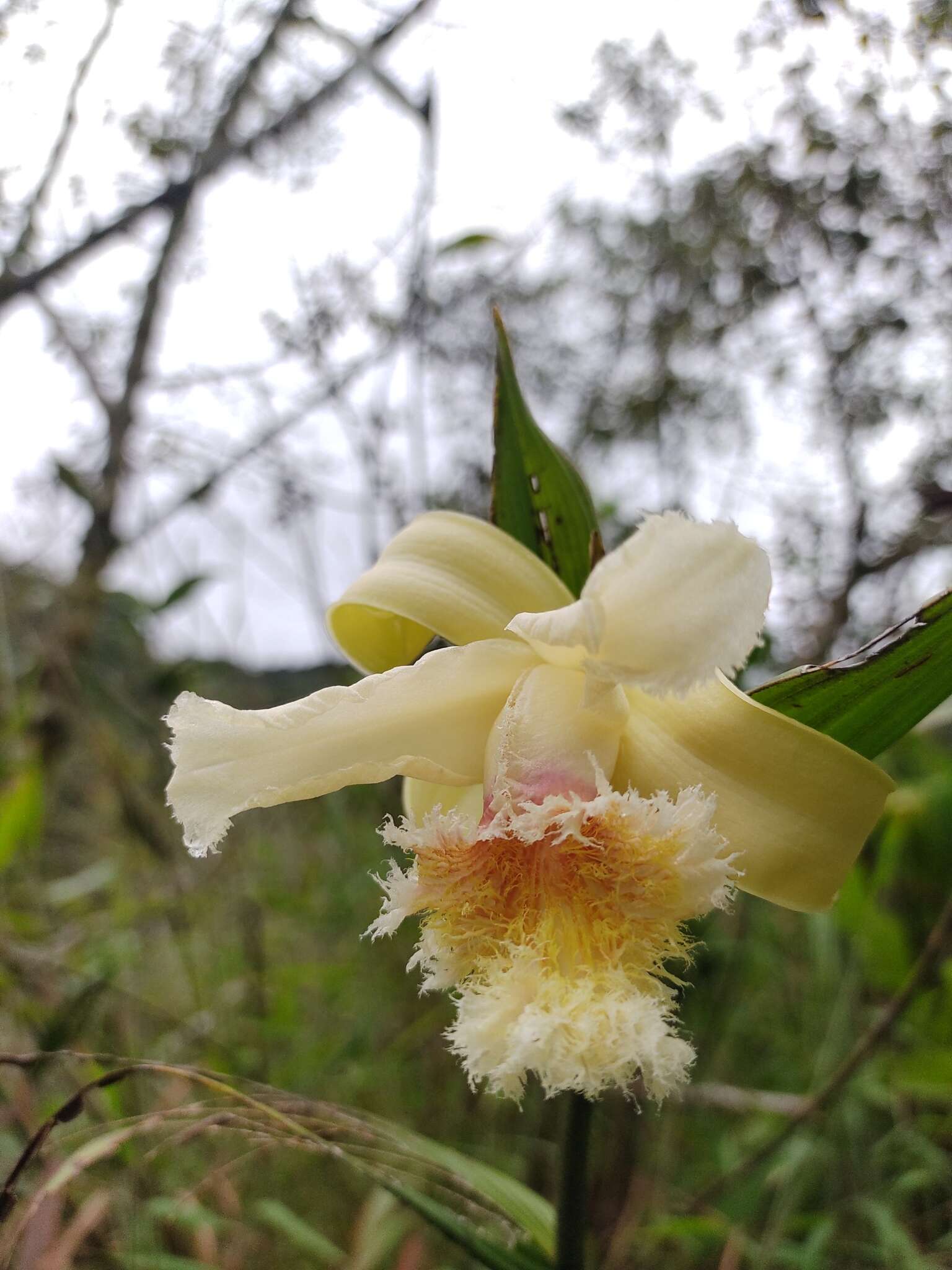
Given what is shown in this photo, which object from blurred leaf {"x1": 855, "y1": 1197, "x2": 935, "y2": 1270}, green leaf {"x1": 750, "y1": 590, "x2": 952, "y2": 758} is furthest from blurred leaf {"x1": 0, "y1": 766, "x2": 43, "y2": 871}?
blurred leaf {"x1": 855, "y1": 1197, "x2": 935, "y2": 1270}

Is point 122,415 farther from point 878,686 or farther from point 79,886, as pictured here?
point 878,686

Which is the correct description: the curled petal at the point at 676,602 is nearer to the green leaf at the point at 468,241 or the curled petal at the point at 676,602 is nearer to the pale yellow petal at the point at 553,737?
the pale yellow petal at the point at 553,737

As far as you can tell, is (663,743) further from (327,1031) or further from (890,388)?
(890,388)

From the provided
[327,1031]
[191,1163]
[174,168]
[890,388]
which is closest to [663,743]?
[191,1163]

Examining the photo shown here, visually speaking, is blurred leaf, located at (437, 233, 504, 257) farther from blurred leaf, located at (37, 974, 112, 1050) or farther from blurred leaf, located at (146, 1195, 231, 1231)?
blurred leaf, located at (146, 1195, 231, 1231)

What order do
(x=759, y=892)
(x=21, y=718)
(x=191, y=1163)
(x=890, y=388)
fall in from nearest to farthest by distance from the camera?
(x=759, y=892)
(x=191, y=1163)
(x=21, y=718)
(x=890, y=388)

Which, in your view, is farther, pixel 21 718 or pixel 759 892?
pixel 21 718
